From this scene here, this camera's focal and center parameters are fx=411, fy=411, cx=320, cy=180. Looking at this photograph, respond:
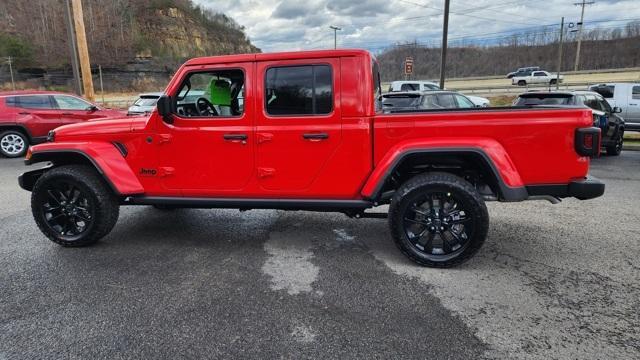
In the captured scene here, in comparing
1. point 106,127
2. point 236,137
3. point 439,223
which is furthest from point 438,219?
point 106,127

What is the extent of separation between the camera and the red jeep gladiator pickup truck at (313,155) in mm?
3518

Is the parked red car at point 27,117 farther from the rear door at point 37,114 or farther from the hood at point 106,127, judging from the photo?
the hood at point 106,127

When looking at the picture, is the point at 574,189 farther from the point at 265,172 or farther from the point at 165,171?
the point at 165,171

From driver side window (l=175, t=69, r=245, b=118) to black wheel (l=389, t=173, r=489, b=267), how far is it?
6.10ft

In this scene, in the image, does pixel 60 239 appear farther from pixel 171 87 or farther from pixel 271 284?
pixel 271 284

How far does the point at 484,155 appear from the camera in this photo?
3.48 metres

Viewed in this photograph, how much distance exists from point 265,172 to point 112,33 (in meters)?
64.7

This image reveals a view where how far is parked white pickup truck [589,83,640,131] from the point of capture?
44.0ft

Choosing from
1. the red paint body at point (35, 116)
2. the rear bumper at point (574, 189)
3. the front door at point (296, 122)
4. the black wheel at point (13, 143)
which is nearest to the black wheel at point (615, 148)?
the rear bumper at point (574, 189)

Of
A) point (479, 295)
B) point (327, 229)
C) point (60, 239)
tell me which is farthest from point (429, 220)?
point (60, 239)

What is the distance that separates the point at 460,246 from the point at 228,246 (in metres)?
2.35

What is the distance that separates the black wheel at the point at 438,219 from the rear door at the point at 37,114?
1079 centimetres

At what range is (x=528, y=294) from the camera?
3262 millimetres

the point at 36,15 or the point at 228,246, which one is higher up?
the point at 36,15
